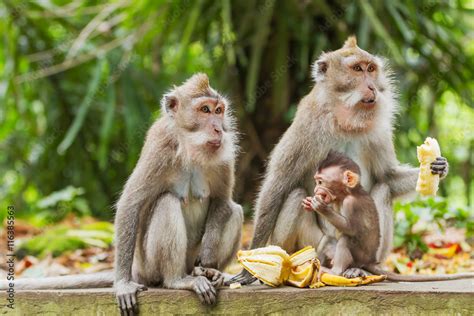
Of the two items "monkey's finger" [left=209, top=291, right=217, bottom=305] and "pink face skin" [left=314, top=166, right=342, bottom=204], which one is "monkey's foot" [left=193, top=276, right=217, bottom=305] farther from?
"pink face skin" [left=314, top=166, right=342, bottom=204]

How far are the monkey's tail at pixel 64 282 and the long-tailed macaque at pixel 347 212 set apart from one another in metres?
1.70

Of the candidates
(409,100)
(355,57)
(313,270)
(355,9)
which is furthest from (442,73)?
(313,270)

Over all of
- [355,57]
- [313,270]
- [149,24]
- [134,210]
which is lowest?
[313,270]

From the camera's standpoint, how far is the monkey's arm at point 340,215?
568 cm

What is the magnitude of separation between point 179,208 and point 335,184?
3.88 ft

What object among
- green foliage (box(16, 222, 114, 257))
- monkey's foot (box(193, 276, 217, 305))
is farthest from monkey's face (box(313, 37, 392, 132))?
green foliage (box(16, 222, 114, 257))

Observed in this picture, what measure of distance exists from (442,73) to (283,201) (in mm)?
5613

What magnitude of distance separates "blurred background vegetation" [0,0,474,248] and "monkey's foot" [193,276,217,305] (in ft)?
14.8

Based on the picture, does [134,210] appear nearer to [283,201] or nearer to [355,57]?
[283,201]

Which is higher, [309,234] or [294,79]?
[294,79]

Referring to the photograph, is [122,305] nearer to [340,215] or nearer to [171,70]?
[340,215]

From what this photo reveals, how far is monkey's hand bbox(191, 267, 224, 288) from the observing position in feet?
18.6

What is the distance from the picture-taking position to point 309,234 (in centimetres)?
629

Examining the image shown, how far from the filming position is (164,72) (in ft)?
39.7
